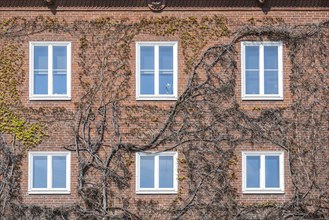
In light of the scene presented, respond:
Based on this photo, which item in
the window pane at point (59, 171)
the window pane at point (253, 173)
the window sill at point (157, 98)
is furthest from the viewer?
the window sill at point (157, 98)

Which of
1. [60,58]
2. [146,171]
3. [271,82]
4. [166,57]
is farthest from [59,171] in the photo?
[271,82]

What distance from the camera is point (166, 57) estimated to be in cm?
2417

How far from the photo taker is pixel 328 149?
939 inches

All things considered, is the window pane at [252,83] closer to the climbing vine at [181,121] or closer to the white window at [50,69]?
the climbing vine at [181,121]

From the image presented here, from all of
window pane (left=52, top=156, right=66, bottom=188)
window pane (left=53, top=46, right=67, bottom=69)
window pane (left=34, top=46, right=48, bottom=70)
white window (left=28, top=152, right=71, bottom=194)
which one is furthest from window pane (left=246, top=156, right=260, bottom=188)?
window pane (left=34, top=46, right=48, bottom=70)

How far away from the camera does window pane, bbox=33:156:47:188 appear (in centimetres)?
2369

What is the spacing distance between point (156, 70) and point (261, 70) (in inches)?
116

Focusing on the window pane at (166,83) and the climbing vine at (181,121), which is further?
the window pane at (166,83)

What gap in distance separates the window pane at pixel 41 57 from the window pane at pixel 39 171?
2.55 m

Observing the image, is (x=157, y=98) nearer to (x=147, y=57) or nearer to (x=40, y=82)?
(x=147, y=57)

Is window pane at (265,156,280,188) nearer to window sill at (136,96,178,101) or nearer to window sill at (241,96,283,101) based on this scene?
window sill at (241,96,283,101)

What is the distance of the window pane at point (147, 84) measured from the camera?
24031 mm

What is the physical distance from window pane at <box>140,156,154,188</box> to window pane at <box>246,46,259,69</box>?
380 cm

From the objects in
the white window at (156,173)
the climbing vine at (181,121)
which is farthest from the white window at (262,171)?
the white window at (156,173)
